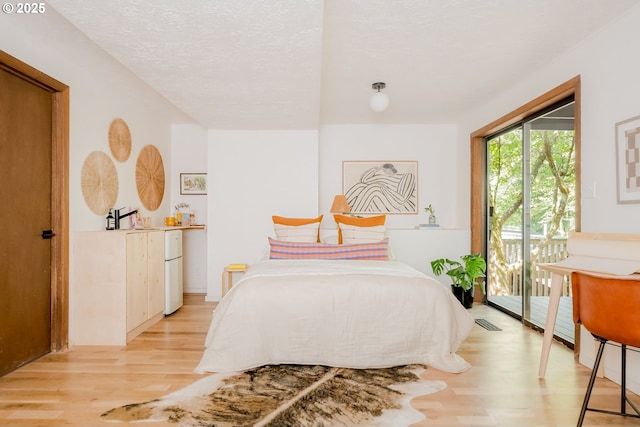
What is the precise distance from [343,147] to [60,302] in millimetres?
3859

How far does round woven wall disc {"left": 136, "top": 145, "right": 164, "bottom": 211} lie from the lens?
14.7 feet

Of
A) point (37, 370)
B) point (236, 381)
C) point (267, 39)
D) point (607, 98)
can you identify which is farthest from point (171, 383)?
point (607, 98)

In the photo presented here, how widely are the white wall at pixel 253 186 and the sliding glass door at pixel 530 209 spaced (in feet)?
7.40

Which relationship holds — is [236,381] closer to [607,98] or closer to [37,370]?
[37,370]

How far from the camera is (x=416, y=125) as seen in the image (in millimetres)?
5449

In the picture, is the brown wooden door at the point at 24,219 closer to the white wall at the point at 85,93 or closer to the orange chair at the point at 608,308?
the white wall at the point at 85,93

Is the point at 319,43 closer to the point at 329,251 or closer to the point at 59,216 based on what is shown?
the point at 329,251

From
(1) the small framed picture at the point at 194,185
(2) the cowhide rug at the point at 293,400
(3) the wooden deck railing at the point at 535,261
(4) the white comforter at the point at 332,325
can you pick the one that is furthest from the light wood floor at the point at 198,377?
(1) the small framed picture at the point at 194,185

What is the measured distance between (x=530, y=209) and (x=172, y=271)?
3.91 metres

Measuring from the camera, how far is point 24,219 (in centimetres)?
271

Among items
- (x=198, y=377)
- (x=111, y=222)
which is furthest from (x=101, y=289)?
(x=198, y=377)

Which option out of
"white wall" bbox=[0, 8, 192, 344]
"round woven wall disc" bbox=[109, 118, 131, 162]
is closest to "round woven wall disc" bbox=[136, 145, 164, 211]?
"white wall" bbox=[0, 8, 192, 344]

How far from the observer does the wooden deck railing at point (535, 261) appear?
11.4ft

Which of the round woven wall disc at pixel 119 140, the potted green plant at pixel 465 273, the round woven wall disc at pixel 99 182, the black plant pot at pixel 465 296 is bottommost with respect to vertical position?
the black plant pot at pixel 465 296
